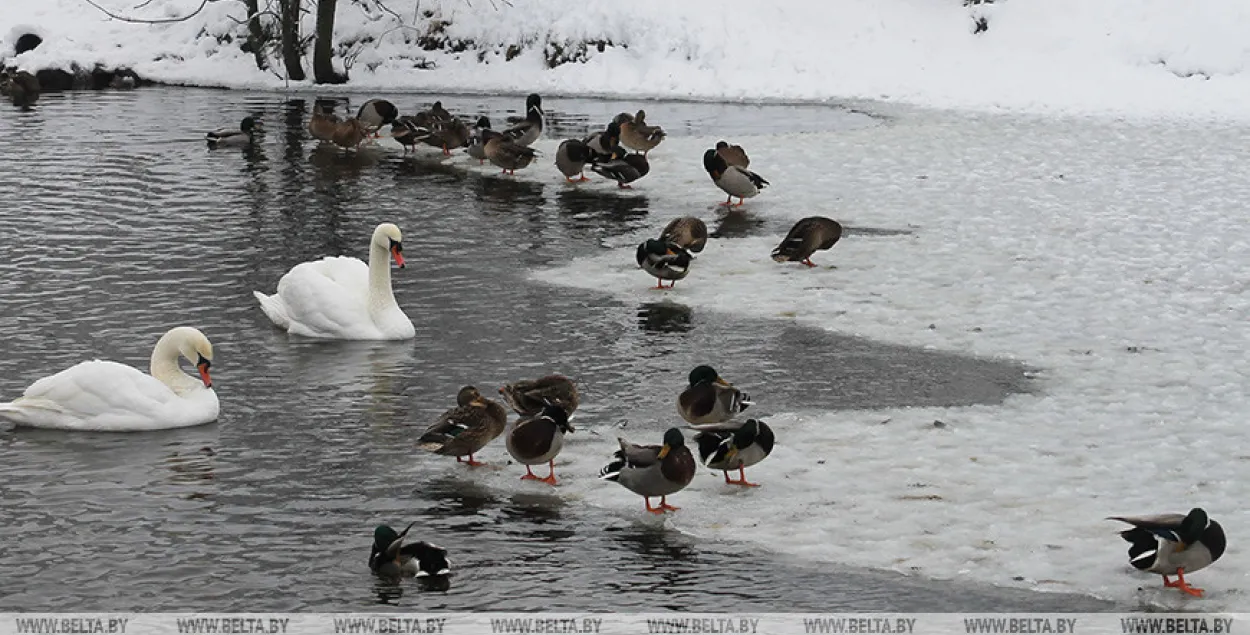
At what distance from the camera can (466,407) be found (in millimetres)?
9875

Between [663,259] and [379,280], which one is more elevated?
[663,259]

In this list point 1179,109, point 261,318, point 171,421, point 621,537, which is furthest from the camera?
point 1179,109

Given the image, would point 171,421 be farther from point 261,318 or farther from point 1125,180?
point 1125,180

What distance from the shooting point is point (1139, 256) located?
53.1 feet

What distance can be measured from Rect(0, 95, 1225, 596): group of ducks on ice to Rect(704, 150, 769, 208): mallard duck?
3.18 meters

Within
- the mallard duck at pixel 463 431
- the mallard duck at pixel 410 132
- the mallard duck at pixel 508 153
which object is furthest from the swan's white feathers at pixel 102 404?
the mallard duck at pixel 410 132

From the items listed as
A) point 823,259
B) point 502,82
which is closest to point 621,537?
point 823,259

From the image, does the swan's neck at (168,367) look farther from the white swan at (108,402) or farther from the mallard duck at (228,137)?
the mallard duck at (228,137)

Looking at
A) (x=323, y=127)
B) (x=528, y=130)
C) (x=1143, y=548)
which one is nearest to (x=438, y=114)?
(x=323, y=127)

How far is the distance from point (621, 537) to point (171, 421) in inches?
143

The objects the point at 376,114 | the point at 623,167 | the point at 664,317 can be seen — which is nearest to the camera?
the point at 664,317

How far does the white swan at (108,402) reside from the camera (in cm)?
1057

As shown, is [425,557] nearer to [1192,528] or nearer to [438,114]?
[1192,528]

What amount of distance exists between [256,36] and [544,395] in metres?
25.8
